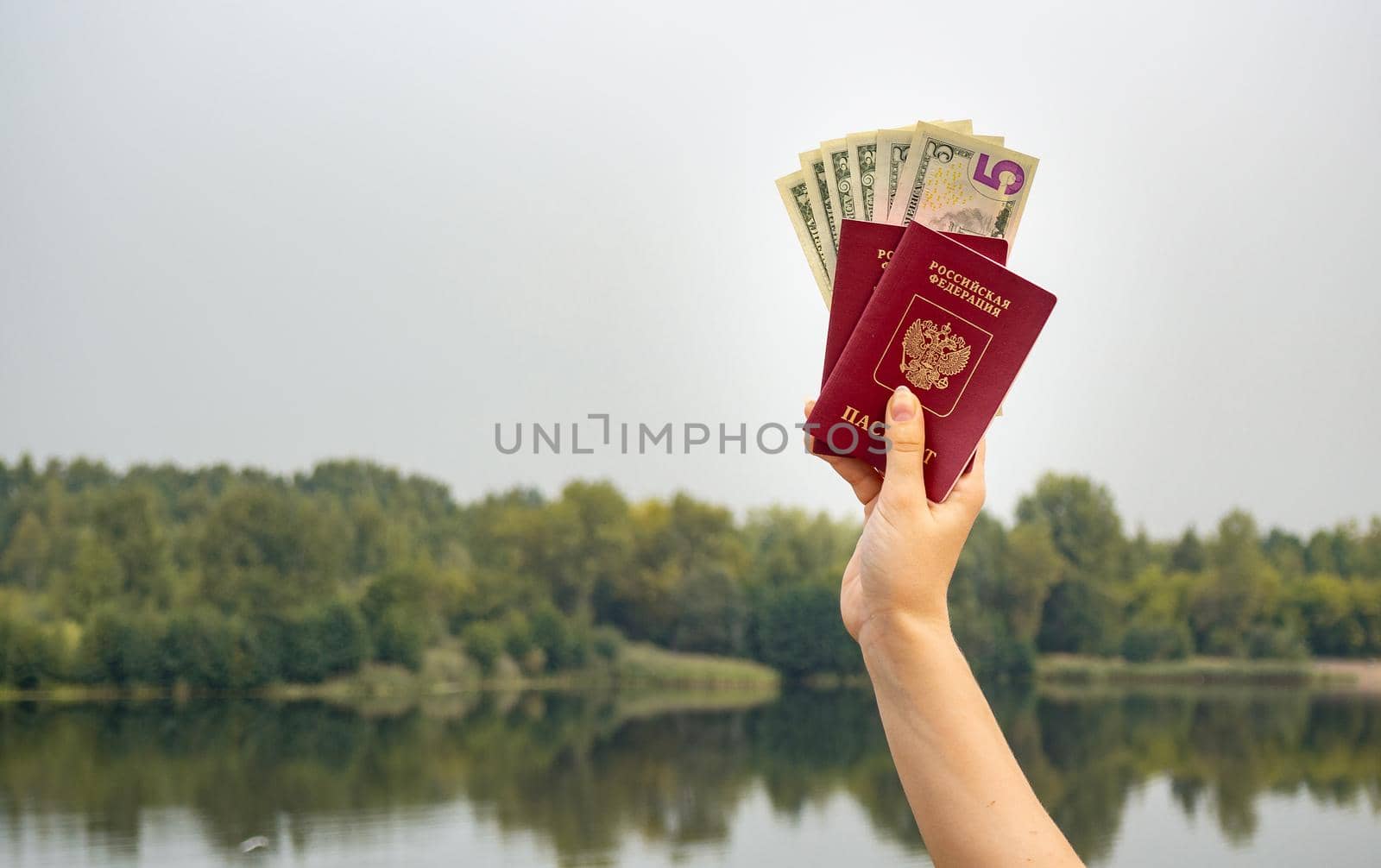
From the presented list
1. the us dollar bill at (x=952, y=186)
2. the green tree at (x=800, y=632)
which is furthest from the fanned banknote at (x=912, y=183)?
the green tree at (x=800, y=632)

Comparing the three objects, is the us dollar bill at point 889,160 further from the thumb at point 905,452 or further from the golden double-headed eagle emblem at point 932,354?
the thumb at point 905,452

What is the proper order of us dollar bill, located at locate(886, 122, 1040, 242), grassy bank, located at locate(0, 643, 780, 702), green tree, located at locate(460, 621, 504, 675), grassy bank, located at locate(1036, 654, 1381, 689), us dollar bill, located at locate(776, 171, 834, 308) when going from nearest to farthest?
1. us dollar bill, located at locate(886, 122, 1040, 242)
2. us dollar bill, located at locate(776, 171, 834, 308)
3. grassy bank, located at locate(1036, 654, 1381, 689)
4. grassy bank, located at locate(0, 643, 780, 702)
5. green tree, located at locate(460, 621, 504, 675)

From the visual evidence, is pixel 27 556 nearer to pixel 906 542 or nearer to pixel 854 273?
pixel 854 273

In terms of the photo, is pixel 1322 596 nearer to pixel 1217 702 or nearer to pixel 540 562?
pixel 1217 702

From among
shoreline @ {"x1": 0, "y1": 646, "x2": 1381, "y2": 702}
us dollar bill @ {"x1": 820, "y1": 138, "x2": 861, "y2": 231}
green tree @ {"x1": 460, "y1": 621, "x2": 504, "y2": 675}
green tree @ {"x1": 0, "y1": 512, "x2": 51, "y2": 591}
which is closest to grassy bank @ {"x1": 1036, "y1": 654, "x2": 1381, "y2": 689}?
shoreline @ {"x1": 0, "y1": 646, "x2": 1381, "y2": 702}

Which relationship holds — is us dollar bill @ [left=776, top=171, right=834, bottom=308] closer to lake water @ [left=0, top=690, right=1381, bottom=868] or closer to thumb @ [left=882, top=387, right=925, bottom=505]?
thumb @ [left=882, top=387, right=925, bottom=505]

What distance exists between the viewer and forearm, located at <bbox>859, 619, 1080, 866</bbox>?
90cm

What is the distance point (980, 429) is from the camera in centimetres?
124

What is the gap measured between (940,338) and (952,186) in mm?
455

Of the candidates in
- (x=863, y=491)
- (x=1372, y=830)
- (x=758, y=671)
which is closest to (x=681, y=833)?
(x=758, y=671)

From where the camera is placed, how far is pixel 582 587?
1292 inches

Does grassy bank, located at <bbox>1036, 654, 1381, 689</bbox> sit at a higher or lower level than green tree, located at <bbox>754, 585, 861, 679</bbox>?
lower

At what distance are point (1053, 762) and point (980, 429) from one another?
3500 cm

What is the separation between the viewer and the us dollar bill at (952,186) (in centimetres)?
166
